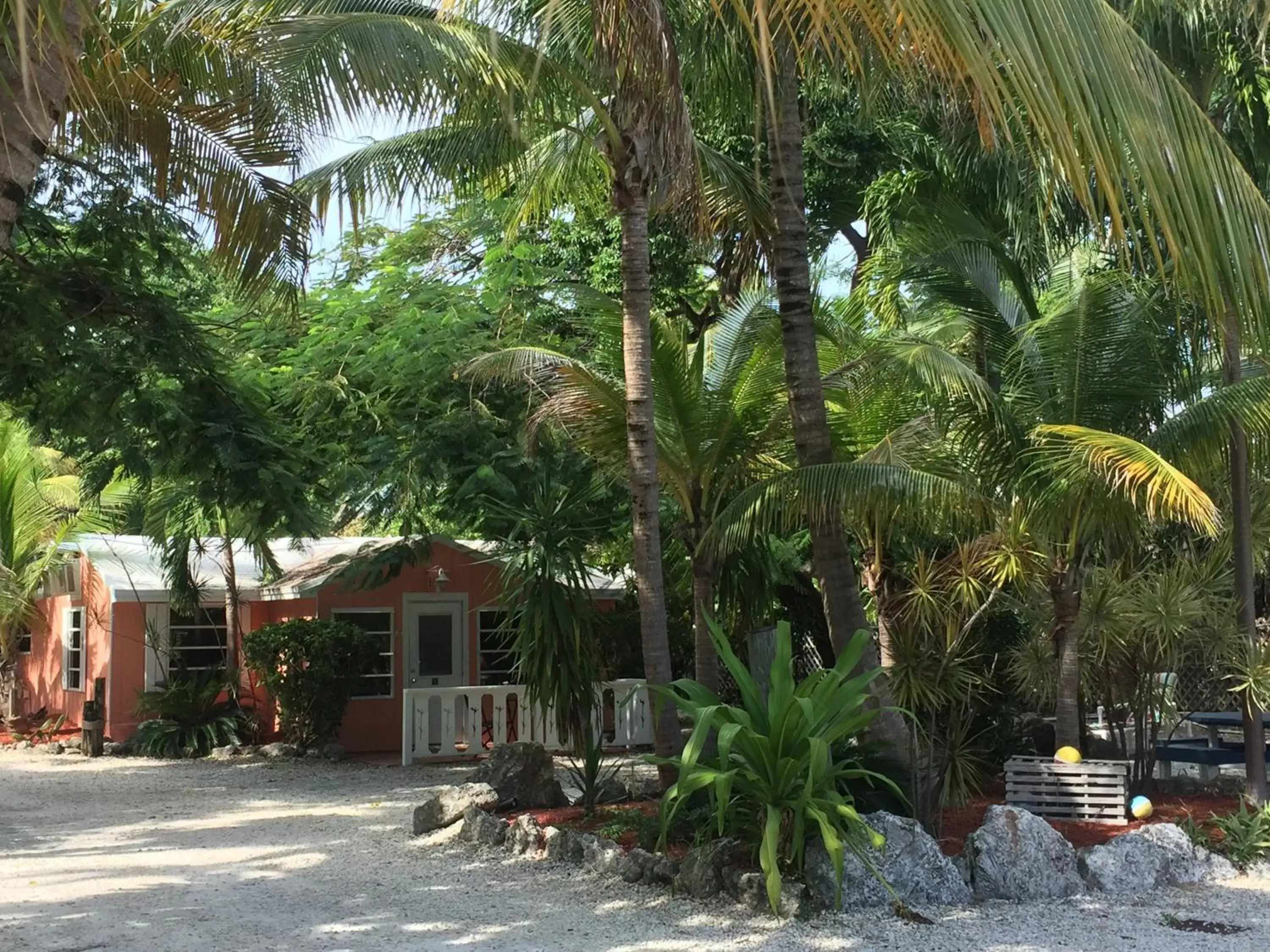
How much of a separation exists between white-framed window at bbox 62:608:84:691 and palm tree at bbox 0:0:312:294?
11.7 m

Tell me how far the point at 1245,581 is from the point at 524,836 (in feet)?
19.5

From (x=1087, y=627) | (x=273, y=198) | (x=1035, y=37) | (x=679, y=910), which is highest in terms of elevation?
(x=273, y=198)

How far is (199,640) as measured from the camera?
18.5m

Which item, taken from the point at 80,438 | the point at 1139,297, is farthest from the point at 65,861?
the point at 1139,297

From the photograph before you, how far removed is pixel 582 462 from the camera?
13.9 metres

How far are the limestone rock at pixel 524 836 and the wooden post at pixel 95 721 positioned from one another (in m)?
9.97

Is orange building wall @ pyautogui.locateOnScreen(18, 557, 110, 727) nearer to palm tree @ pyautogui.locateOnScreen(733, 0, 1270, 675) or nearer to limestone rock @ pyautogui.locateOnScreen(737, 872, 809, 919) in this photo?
limestone rock @ pyautogui.locateOnScreen(737, 872, 809, 919)

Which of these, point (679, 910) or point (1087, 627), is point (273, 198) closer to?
point (679, 910)

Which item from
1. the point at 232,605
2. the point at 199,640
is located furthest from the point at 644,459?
the point at 199,640

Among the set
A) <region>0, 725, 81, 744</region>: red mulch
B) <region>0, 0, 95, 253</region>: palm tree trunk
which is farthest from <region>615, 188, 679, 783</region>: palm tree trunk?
<region>0, 725, 81, 744</region>: red mulch

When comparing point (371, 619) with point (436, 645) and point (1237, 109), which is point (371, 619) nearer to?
point (436, 645)

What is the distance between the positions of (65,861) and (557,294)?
35.6 feet

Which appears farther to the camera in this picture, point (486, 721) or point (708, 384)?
point (486, 721)

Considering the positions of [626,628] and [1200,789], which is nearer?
[1200,789]
